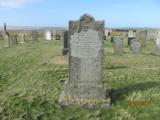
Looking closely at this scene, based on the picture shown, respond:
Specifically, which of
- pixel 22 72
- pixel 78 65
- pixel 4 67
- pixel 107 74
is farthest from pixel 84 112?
pixel 4 67

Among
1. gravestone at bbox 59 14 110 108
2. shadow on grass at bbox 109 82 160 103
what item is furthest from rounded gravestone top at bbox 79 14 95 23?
shadow on grass at bbox 109 82 160 103

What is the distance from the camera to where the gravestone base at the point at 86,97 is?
30.2 feet

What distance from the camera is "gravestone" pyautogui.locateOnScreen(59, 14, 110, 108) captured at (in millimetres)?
9273

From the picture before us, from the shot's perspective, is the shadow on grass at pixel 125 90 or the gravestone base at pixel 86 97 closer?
the gravestone base at pixel 86 97

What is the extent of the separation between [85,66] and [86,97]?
2.89 feet

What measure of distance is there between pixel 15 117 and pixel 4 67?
10.6 meters

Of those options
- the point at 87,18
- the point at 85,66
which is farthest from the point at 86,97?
the point at 87,18

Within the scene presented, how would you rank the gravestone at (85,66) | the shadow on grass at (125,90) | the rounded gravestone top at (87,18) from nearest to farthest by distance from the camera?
the rounded gravestone top at (87,18) < the gravestone at (85,66) < the shadow on grass at (125,90)

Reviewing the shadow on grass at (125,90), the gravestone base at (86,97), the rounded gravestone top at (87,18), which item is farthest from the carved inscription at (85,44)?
the shadow on grass at (125,90)

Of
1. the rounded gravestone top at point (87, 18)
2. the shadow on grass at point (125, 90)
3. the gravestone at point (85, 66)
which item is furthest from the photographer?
the shadow on grass at point (125, 90)

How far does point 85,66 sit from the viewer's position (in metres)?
9.45

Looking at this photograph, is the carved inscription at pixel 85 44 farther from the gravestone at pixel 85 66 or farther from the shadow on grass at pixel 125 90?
the shadow on grass at pixel 125 90

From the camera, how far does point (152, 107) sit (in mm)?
9047

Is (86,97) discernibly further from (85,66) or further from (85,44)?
(85,44)
